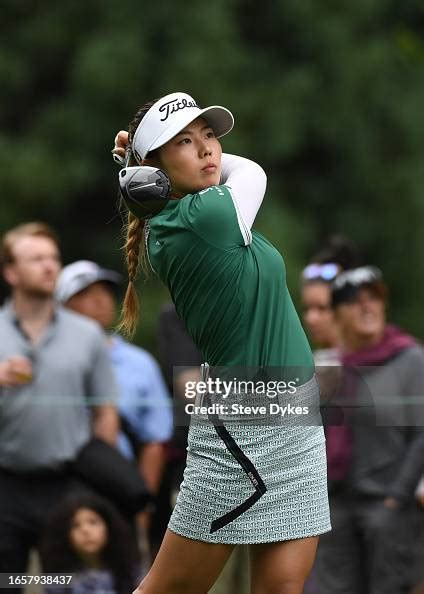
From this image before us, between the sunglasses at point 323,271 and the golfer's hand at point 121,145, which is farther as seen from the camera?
the sunglasses at point 323,271

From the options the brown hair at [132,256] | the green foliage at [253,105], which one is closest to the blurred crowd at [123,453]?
the brown hair at [132,256]

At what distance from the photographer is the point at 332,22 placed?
12852 mm

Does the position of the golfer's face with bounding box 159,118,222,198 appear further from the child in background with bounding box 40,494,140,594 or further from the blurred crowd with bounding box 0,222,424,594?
the child in background with bounding box 40,494,140,594

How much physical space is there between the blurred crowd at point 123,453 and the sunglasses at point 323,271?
351 mm

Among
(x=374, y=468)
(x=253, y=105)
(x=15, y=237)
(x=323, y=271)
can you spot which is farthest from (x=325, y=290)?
(x=253, y=105)

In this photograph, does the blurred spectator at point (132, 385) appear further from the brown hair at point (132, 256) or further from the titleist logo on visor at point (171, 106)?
the titleist logo on visor at point (171, 106)

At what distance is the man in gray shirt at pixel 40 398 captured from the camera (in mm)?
6219

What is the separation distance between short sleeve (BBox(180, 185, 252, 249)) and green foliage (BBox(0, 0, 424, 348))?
7.81 m

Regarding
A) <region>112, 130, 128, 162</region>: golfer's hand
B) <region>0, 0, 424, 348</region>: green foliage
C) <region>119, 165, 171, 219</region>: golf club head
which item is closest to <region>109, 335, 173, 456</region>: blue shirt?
<region>112, 130, 128, 162</region>: golfer's hand

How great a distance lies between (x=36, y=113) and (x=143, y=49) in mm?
1184

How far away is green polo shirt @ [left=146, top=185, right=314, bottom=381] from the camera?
157 inches

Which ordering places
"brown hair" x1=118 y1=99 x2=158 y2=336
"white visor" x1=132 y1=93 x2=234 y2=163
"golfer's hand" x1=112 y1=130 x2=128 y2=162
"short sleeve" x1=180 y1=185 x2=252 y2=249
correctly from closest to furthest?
"short sleeve" x1=180 y1=185 x2=252 y2=249 → "white visor" x1=132 y1=93 x2=234 y2=163 → "brown hair" x1=118 y1=99 x2=158 y2=336 → "golfer's hand" x1=112 y1=130 x2=128 y2=162

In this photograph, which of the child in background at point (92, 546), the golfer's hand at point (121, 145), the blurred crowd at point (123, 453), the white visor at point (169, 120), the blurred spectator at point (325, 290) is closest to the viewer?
the white visor at point (169, 120)

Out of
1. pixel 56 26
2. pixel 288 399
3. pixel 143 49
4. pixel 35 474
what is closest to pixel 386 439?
pixel 35 474
